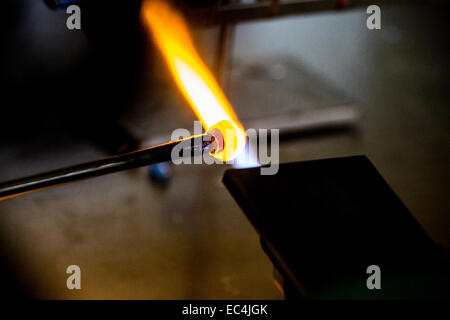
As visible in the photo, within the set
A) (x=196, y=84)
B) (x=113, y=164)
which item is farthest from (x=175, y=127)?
(x=113, y=164)

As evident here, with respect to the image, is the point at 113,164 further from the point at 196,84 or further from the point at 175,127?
the point at 175,127

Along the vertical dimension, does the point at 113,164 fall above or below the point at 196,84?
below

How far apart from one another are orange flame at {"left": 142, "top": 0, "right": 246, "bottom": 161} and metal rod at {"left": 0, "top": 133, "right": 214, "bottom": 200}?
0.02 metres

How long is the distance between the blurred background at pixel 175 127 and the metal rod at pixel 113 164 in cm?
30

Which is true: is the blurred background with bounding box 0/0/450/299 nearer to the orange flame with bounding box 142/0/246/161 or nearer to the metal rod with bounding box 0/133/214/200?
the orange flame with bounding box 142/0/246/161

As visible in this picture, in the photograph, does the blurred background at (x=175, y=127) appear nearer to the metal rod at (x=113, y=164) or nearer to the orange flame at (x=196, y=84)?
the orange flame at (x=196, y=84)

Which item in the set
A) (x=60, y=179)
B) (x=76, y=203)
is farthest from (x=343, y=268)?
(x=76, y=203)

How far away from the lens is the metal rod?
14.3 inches

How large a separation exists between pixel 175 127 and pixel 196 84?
2.78 feet

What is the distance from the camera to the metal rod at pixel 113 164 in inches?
14.3

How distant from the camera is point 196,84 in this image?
554 millimetres

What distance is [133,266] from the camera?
1.03 m

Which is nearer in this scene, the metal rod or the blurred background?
the metal rod

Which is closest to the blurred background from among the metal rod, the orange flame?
the orange flame
